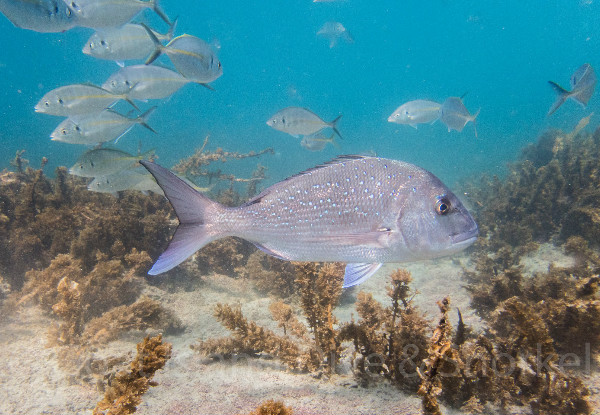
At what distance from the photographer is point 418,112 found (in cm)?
855

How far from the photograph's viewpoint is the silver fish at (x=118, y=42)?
228 inches

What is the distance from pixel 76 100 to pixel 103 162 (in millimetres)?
1277

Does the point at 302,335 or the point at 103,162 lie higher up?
the point at 103,162

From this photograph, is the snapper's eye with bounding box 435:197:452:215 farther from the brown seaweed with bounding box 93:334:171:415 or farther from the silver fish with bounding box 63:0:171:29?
the silver fish with bounding box 63:0:171:29

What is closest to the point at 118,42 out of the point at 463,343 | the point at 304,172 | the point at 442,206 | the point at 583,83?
the point at 304,172

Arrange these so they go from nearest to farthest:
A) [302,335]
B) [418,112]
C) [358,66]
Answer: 1. [302,335]
2. [418,112]
3. [358,66]

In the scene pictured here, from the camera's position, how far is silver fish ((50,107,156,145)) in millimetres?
5508

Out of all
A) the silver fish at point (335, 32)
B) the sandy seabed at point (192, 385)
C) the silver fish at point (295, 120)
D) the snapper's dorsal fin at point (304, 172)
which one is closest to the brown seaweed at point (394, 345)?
the sandy seabed at point (192, 385)

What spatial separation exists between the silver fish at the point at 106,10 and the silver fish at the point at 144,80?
0.85 m

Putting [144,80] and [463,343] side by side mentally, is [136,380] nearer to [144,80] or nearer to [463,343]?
[463,343]

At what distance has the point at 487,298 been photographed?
4047 mm

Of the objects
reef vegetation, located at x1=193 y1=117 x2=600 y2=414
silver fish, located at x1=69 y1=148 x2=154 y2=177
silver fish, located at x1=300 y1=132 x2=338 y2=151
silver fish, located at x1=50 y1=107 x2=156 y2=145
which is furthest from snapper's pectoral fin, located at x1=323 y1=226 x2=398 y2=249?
silver fish, located at x1=300 y1=132 x2=338 y2=151

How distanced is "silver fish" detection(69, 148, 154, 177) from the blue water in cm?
6167

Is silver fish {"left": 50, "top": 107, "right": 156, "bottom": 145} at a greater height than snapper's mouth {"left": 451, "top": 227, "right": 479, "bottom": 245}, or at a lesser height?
greater
